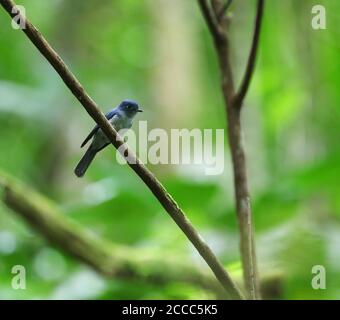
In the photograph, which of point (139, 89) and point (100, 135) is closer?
point (100, 135)

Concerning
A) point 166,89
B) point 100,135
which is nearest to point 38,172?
point 166,89

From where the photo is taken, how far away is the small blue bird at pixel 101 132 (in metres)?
1.32

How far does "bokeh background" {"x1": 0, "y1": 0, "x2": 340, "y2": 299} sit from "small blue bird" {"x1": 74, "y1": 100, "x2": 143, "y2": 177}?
0.92 meters

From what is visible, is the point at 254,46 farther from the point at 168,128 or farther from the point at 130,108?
the point at 168,128

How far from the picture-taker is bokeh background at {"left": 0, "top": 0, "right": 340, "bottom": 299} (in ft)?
7.85

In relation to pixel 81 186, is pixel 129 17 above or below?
above

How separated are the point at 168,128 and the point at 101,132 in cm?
217

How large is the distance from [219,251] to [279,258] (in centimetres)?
20

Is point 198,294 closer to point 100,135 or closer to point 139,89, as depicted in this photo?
point 100,135

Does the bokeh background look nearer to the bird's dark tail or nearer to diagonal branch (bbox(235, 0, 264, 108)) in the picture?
diagonal branch (bbox(235, 0, 264, 108))

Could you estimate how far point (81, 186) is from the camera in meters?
3.44

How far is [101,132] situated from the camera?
4.30 ft
